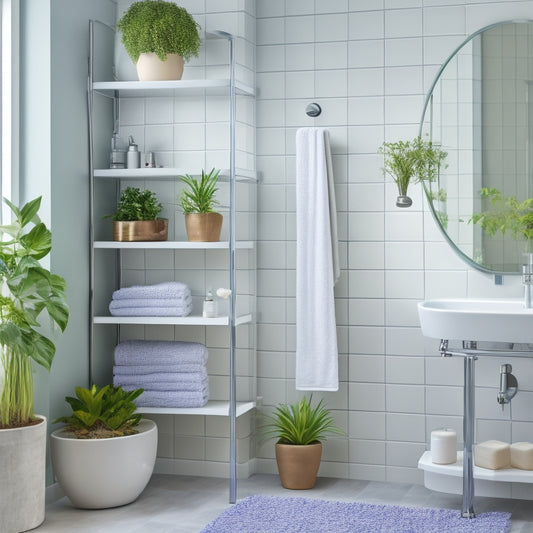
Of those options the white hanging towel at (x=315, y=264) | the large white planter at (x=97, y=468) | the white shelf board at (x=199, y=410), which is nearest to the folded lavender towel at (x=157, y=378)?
the white shelf board at (x=199, y=410)

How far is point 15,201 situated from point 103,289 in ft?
2.02

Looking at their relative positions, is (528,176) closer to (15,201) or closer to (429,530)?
(429,530)

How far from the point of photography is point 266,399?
3826mm

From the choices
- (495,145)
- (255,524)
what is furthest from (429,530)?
(495,145)

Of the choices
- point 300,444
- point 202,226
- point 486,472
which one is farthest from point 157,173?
point 486,472

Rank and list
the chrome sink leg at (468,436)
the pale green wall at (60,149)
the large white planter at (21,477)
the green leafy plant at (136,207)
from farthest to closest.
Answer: the green leafy plant at (136,207), the pale green wall at (60,149), the chrome sink leg at (468,436), the large white planter at (21,477)

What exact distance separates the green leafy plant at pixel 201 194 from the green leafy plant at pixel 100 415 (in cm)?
80

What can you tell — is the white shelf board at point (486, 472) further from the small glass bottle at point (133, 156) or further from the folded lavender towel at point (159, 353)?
the small glass bottle at point (133, 156)

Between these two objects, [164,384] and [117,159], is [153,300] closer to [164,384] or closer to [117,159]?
[164,384]

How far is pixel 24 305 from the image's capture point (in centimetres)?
303

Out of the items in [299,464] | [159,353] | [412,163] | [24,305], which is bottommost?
[299,464]

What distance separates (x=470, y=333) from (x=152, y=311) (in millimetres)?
1315

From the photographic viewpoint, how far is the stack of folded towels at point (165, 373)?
3.53 metres

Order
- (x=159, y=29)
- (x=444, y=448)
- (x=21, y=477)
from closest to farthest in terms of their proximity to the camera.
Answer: (x=21, y=477) → (x=444, y=448) → (x=159, y=29)
